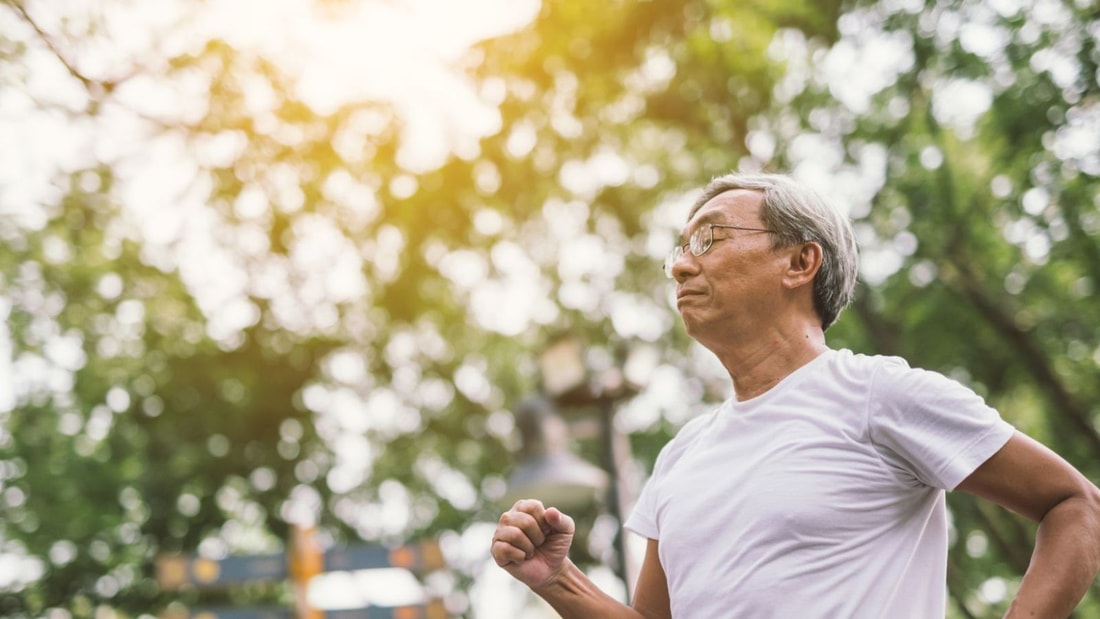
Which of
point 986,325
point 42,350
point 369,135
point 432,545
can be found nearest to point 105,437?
point 42,350

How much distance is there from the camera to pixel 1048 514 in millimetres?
1866

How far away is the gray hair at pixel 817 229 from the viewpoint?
229 centimetres

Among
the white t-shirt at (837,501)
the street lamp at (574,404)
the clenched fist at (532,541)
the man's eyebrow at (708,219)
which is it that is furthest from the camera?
the street lamp at (574,404)

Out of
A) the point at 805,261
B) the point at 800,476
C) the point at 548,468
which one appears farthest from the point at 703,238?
the point at 548,468

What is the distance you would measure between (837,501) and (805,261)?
53 cm

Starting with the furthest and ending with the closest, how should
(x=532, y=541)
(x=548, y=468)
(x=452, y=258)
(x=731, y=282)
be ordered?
(x=452, y=258)
(x=548, y=468)
(x=731, y=282)
(x=532, y=541)

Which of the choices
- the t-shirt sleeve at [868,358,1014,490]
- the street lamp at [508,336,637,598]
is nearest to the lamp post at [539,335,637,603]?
the street lamp at [508,336,637,598]

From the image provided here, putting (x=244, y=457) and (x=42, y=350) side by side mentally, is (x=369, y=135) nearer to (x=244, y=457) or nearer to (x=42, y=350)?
(x=42, y=350)

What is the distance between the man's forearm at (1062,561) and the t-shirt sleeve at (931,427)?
0.15 m

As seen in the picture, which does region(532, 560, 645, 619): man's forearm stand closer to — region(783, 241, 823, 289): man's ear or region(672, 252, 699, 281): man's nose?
region(672, 252, 699, 281): man's nose

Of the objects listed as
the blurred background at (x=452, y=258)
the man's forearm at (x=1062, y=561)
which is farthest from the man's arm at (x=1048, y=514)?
the blurred background at (x=452, y=258)

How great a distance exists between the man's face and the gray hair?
4 cm

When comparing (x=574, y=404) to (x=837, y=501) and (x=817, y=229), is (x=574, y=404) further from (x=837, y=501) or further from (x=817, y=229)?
(x=837, y=501)

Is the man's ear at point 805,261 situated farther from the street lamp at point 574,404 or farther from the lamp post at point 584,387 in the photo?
the lamp post at point 584,387
